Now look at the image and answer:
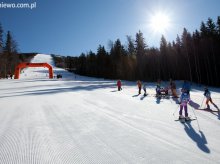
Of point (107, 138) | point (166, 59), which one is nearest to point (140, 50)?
point (166, 59)

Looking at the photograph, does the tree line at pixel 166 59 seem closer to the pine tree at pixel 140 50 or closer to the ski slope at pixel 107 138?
the pine tree at pixel 140 50

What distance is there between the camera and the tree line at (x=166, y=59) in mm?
46625

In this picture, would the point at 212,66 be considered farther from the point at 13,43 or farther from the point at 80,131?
the point at 13,43

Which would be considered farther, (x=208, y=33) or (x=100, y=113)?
(x=208, y=33)

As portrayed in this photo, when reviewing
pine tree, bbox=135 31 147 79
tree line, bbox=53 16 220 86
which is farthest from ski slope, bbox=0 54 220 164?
pine tree, bbox=135 31 147 79

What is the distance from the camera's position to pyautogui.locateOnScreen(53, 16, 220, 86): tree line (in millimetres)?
46625

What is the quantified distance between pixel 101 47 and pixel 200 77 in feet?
A: 146

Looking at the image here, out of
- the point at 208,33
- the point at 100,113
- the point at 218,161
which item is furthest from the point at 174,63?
the point at 218,161

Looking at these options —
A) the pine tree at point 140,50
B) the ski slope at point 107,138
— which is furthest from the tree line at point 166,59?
the ski slope at point 107,138

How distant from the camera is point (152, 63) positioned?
63188 millimetres

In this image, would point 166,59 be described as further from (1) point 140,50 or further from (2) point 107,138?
(2) point 107,138

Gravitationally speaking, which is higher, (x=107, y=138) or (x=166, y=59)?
(x=166, y=59)

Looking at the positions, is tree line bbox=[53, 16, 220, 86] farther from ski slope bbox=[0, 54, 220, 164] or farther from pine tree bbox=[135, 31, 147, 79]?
ski slope bbox=[0, 54, 220, 164]

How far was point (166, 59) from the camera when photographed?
6147 centimetres
